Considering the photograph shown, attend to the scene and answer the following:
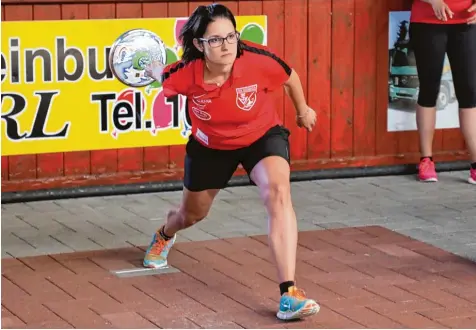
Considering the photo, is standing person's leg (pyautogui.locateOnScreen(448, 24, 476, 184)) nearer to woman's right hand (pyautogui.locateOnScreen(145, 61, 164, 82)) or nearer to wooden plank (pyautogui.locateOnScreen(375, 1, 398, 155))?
wooden plank (pyautogui.locateOnScreen(375, 1, 398, 155))

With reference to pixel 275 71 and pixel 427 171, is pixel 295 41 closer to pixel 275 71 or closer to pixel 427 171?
pixel 427 171

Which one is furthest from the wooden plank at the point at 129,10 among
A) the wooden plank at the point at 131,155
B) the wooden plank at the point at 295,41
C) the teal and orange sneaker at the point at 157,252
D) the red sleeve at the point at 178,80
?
the red sleeve at the point at 178,80

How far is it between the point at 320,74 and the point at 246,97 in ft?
11.4

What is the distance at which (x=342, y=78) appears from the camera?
32.0ft

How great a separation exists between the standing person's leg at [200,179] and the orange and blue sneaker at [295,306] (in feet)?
2.84

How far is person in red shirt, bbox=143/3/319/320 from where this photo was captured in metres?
6.13

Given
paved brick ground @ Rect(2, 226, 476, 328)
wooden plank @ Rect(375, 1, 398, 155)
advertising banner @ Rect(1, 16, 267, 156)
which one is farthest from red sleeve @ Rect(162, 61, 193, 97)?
wooden plank @ Rect(375, 1, 398, 155)

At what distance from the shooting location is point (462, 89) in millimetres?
9562

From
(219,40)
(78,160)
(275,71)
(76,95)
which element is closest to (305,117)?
(275,71)

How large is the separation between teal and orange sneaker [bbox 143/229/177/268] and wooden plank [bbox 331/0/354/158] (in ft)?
9.86

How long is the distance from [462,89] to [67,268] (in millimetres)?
3961

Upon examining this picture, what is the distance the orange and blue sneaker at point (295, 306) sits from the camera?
5930 mm

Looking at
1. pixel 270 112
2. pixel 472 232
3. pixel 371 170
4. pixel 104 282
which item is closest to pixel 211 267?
pixel 104 282

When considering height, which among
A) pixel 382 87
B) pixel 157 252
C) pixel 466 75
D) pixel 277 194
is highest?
pixel 466 75
